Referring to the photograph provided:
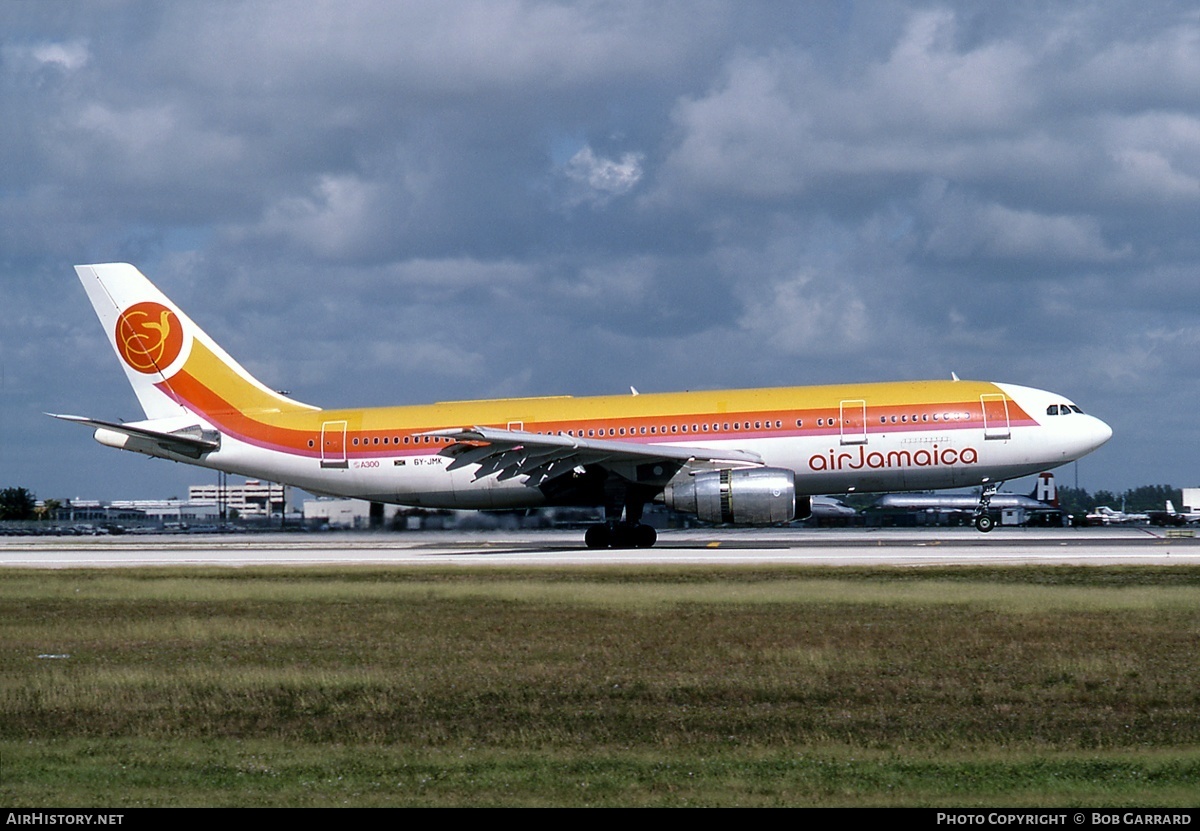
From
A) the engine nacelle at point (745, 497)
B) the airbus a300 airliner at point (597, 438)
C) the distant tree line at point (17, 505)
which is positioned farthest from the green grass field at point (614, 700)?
the distant tree line at point (17, 505)

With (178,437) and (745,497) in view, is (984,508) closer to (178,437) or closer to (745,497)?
(745,497)

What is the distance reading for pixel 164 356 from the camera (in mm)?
43156

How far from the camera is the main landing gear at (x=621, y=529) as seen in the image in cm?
3934

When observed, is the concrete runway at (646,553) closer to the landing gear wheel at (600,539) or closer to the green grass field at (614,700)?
the landing gear wheel at (600,539)

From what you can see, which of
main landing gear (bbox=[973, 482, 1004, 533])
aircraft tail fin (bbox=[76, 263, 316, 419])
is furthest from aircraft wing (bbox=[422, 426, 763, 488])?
Answer: aircraft tail fin (bbox=[76, 263, 316, 419])

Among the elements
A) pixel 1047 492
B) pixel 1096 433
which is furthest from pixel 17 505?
pixel 1096 433

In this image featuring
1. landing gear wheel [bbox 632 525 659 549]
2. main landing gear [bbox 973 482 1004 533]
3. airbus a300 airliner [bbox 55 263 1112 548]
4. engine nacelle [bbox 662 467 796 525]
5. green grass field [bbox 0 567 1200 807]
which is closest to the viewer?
green grass field [bbox 0 567 1200 807]

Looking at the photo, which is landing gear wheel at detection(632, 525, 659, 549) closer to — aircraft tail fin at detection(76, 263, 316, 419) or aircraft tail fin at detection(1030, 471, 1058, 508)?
aircraft tail fin at detection(76, 263, 316, 419)

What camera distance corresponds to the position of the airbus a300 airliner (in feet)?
122

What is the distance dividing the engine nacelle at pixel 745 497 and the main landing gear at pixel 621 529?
12.1 feet

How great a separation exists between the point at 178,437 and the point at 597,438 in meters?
13.7

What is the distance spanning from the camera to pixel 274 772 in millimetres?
9867

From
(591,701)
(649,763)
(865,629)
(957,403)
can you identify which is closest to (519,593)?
→ (865,629)

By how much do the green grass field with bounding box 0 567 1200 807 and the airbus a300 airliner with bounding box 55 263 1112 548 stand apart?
561 inches
